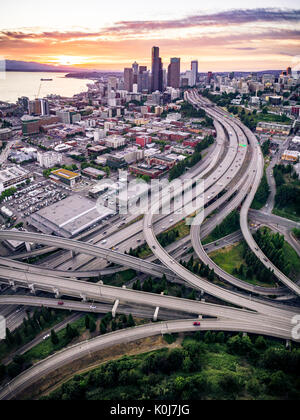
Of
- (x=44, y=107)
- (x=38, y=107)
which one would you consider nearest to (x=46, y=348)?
(x=44, y=107)

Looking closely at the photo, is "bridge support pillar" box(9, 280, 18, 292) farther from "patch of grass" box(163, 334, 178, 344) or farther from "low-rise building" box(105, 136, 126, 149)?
"low-rise building" box(105, 136, 126, 149)

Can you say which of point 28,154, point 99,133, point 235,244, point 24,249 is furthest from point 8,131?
point 235,244

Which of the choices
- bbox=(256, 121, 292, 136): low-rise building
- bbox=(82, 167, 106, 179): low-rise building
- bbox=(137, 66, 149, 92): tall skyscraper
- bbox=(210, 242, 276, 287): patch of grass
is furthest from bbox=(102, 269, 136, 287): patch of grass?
→ bbox=(137, 66, 149, 92): tall skyscraper

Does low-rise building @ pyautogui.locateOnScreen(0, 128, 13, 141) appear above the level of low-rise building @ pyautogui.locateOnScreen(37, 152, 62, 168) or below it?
above

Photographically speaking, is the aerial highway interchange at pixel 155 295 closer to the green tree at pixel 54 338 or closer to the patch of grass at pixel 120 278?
the patch of grass at pixel 120 278

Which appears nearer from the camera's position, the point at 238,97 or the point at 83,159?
the point at 83,159

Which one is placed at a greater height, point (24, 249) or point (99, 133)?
point (99, 133)

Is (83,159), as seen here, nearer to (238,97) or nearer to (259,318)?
(259,318)

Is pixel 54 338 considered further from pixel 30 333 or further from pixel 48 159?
pixel 48 159

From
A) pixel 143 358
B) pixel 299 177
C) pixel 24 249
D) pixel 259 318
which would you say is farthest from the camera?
pixel 299 177
